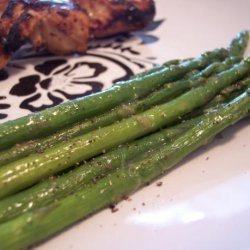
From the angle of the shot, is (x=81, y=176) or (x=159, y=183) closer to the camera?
Answer: (x=81, y=176)

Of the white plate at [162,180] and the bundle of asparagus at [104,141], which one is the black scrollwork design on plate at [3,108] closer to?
the white plate at [162,180]

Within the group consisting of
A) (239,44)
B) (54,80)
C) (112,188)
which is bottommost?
(112,188)

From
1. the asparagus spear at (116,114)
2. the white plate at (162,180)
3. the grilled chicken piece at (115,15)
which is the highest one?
the grilled chicken piece at (115,15)

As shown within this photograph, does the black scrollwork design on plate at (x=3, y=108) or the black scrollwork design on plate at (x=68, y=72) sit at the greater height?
the black scrollwork design on plate at (x=68, y=72)

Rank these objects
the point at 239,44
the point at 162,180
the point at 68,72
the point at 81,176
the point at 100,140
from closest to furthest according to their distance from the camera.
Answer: the point at 81,176, the point at 100,140, the point at 162,180, the point at 68,72, the point at 239,44

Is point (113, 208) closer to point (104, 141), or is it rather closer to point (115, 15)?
point (104, 141)

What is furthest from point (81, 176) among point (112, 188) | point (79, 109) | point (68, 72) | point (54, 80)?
point (68, 72)

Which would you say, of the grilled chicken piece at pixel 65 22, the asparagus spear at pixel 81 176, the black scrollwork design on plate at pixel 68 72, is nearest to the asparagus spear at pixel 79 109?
the asparagus spear at pixel 81 176

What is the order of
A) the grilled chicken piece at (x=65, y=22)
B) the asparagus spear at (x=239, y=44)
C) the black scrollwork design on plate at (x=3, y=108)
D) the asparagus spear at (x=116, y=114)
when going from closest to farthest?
1. the asparagus spear at (x=116, y=114)
2. the black scrollwork design on plate at (x=3, y=108)
3. the grilled chicken piece at (x=65, y=22)
4. the asparagus spear at (x=239, y=44)

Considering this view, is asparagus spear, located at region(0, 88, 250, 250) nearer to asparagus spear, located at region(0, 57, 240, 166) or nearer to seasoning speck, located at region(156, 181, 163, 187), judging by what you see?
seasoning speck, located at region(156, 181, 163, 187)
